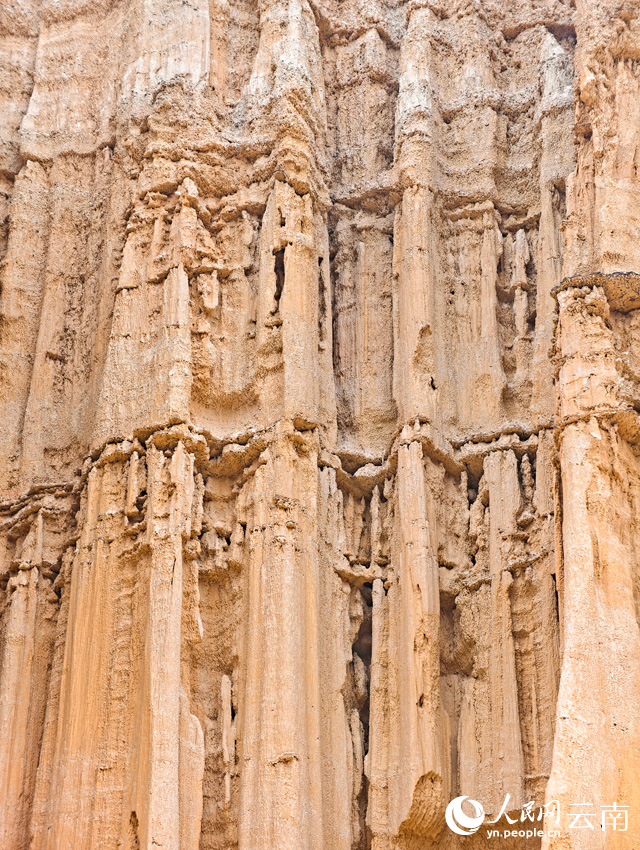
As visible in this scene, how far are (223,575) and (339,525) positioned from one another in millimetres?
1203

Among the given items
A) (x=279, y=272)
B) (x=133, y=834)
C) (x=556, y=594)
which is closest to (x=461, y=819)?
(x=556, y=594)

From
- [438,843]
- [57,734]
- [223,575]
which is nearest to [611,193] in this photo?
[223,575]

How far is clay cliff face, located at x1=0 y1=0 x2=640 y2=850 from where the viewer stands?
40.7 ft

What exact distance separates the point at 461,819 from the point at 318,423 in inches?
148

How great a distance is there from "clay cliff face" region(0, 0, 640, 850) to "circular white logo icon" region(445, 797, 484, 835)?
115 millimetres

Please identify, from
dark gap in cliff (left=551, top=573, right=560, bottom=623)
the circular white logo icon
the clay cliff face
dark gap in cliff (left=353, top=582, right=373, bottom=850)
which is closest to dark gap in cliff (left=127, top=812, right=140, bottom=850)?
the clay cliff face

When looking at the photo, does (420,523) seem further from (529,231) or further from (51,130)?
(51,130)

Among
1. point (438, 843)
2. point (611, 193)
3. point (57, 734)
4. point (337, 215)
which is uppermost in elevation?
point (337, 215)

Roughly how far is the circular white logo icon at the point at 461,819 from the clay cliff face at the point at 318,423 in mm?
115

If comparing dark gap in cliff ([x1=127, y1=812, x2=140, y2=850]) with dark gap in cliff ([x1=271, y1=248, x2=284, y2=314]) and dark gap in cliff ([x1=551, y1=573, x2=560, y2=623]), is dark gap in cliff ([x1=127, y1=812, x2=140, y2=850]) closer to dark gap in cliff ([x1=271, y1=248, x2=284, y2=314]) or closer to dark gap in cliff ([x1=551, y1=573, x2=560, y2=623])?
dark gap in cliff ([x1=551, y1=573, x2=560, y2=623])

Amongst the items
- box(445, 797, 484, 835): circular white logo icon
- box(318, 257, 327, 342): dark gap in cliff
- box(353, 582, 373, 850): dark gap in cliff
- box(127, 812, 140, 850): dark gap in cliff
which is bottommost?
box(127, 812, 140, 850): dark gap in cliff

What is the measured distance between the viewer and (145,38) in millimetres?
16078

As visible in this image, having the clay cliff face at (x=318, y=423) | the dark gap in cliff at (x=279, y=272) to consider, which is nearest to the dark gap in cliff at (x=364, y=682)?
the clay cliff face at (x=318, y=423)

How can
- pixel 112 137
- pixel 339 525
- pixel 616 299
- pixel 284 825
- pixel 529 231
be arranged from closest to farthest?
pixel 284 825, pixel 616 299, pixel 339 525, pixel 529 231, pixel 112 137
